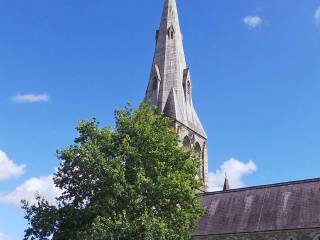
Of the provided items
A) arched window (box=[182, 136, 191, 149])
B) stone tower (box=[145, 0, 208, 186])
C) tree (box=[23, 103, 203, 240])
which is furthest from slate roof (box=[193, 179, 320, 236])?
stone tower (box=[145, 0, 208, 186])

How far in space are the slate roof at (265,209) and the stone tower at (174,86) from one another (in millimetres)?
10555

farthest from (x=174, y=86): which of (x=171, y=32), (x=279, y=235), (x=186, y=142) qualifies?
(x=279, y=235)

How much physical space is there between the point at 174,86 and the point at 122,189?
23.0 metres

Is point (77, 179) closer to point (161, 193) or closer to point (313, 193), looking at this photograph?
point (161, 193)

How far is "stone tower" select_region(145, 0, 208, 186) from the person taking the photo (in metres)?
39.0

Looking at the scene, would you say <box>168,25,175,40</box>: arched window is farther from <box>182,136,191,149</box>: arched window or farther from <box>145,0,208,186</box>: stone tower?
<box>182,136,191,149</box>: arched window

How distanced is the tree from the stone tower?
636 inches

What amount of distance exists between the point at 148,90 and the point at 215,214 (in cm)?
1761

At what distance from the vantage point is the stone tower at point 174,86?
39.0 m

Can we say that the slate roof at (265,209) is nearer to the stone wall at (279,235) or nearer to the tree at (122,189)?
the stone wall at (279,235)

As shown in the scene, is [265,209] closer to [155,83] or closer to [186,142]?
[186,142]

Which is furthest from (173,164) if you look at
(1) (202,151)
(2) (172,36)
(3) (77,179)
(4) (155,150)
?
(2) (172,36)

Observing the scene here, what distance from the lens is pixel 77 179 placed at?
20.9 meters

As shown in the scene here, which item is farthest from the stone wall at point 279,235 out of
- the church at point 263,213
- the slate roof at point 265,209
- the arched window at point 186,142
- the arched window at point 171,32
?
the arched window at point 171,32
